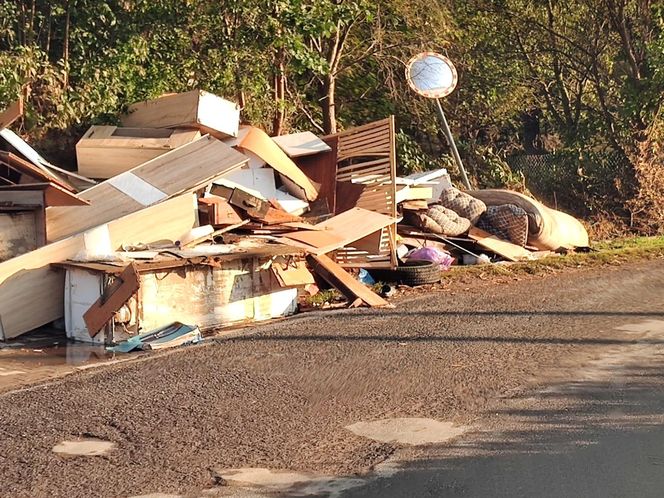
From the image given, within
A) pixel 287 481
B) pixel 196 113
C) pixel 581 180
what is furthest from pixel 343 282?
pixel 581 180

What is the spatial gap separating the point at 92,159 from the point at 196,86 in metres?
3.09

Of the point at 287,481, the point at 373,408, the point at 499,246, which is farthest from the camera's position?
the point at 499,246

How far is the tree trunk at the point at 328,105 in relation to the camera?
17000 millimetres

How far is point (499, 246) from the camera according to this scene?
13711 mm

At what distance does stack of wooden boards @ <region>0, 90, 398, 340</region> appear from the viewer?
959 cm

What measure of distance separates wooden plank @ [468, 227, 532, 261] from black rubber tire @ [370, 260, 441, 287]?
1827 millimetres

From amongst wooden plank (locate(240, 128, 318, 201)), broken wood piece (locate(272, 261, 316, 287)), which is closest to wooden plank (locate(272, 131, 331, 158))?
wooden plank (locate(240, 128, 318, 201))

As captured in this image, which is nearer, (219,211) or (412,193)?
(219,211)

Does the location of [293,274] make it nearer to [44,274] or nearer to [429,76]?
[44,274]

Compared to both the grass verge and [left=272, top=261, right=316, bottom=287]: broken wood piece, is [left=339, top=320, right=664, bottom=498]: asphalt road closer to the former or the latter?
[left=272, top=261, right=316, bottom=287]: broken wood piece

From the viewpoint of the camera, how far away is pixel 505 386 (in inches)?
271

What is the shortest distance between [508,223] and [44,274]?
7.74 meters

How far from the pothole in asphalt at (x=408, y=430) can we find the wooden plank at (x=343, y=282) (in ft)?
14.2

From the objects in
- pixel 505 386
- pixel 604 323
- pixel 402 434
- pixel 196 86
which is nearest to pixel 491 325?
pixel 604 323
